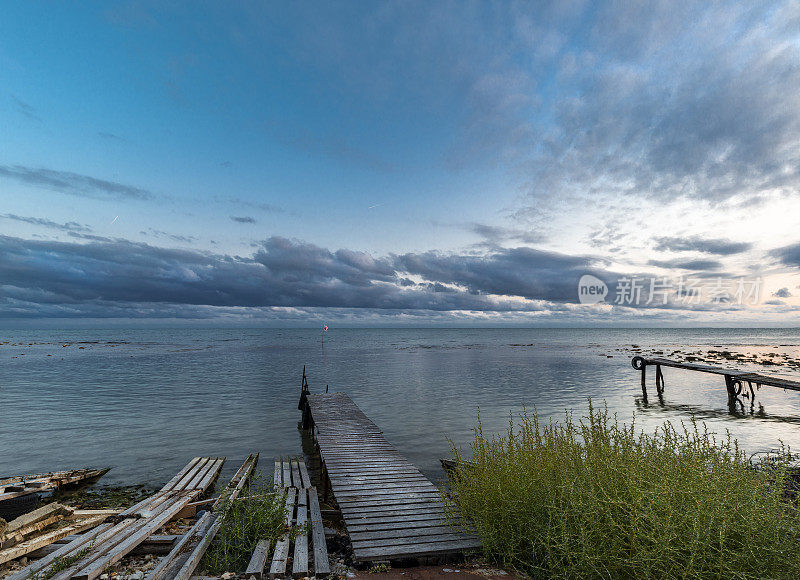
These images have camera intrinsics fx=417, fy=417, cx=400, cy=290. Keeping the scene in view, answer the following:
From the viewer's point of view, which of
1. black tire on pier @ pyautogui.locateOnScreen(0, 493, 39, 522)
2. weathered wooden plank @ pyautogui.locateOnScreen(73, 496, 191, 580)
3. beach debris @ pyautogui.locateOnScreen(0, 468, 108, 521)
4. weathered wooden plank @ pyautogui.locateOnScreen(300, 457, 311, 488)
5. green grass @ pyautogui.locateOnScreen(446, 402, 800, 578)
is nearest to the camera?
green grass @ pyautogui.locateOnScreen(446, 402, 800, 578)

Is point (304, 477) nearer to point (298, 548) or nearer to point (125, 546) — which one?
point (298, 548)

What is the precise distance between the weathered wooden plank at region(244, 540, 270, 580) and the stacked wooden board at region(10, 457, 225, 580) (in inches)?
76.9

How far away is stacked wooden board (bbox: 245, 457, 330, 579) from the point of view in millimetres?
5973

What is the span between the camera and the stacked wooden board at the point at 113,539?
5582mm

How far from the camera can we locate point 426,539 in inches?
266

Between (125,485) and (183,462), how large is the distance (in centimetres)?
220

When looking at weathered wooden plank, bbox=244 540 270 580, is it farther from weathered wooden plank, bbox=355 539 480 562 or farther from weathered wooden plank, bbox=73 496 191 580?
weathered wooden plank, bbox=73 496 191 580

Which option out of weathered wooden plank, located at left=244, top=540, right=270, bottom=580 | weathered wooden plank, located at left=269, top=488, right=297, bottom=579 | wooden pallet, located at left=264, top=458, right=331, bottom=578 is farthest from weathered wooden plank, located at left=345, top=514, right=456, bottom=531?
weathered wooden plank, located at left=244, top=540, right=270, bottom=580

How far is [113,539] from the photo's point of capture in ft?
22.0

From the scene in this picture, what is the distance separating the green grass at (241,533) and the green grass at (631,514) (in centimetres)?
330

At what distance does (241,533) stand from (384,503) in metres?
2.72

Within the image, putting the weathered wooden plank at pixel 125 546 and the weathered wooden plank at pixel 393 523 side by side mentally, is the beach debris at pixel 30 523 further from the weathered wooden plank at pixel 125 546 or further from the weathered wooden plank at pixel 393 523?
the weathered wooden plank at pixel 393 523

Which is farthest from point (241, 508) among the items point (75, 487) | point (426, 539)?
point (75, 487)

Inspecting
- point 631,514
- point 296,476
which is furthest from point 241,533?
point 631,514
